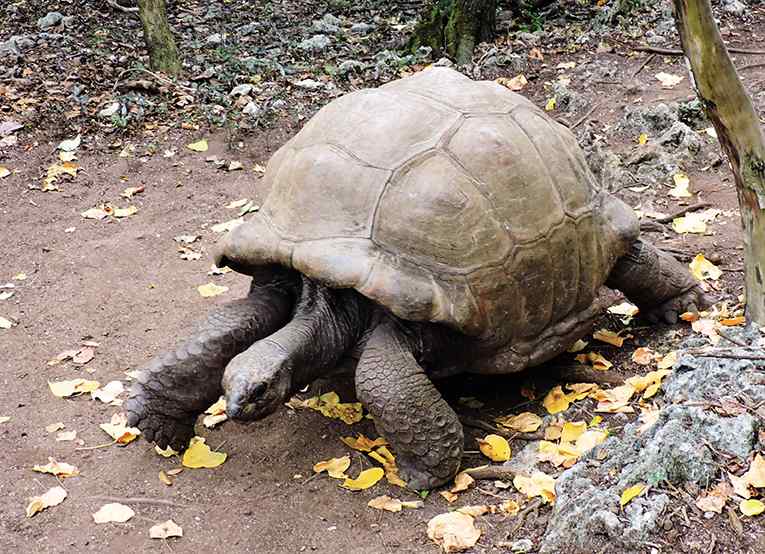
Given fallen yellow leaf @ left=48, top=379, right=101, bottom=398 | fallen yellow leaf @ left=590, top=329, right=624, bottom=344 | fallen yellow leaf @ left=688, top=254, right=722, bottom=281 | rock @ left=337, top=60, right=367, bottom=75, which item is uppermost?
rock @ left=337, top=60, right=367, bottom=75

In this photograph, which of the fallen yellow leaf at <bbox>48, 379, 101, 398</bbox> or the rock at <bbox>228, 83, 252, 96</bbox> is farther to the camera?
the rock at <bbox>228, 83, 252, 96</bbox>

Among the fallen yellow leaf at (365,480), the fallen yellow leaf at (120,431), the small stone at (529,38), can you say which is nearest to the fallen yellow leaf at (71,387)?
the fallen yellow leaf at (120,431)

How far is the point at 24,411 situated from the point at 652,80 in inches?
251

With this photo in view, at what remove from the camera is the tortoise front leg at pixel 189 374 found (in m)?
4.37

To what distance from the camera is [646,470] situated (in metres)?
3.19

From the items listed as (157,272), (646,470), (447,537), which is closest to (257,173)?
(157,272)

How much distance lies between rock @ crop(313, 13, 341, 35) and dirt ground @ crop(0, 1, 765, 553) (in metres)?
3.07

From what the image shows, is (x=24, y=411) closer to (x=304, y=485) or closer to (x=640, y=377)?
(x=304, y=485)

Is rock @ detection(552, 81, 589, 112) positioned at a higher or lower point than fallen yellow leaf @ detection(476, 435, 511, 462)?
higher

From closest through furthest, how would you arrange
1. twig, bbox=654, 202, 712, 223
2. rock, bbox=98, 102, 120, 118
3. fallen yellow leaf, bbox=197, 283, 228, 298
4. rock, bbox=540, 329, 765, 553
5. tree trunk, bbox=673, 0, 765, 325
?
rock, bbox=540, 329, 765, 553 → tree trunk, bbox=673, 0, 765, 325 → fallen yellow leaf, bbox=197, 283, 228, 298 → twig, bbox=654, 202, 712, 223 → rock, bbox=98, 102, 120, 118

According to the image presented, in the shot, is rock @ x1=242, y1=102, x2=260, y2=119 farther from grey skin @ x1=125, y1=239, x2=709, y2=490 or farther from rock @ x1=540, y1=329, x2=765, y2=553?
rock @ x1=540, y1=329, x2=765, y2=553

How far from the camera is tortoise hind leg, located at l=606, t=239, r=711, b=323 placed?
5.05 m

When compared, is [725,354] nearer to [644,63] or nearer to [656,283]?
[656,283]

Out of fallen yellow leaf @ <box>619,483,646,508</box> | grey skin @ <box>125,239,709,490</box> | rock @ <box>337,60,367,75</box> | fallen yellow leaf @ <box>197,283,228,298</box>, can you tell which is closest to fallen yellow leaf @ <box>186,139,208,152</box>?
rock @ <box>337,60,367,75</box>
